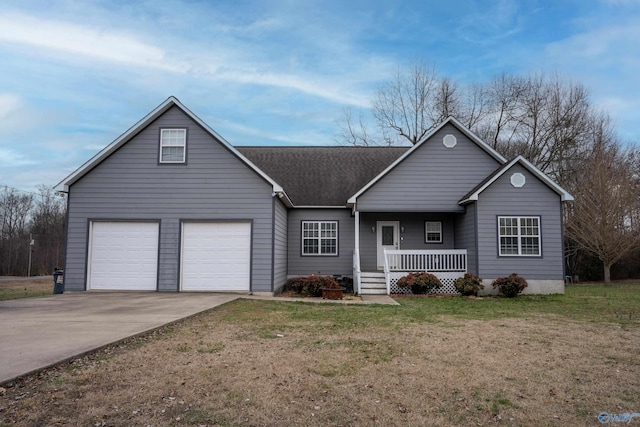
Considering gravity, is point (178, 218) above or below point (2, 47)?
below

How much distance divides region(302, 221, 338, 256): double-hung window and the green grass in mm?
4839

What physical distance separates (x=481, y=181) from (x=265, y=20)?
9874 millimetres

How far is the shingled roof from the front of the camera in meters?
18.8

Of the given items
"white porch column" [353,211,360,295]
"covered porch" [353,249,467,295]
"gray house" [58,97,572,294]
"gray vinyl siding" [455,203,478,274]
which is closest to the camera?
"gray house" [58,97,572,294]

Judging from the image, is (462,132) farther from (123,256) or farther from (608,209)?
(123,256)

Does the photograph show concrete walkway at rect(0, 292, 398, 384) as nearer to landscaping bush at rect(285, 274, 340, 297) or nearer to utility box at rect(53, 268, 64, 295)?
utility box at rect(53, 268, 64, 295)

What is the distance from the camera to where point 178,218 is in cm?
1498

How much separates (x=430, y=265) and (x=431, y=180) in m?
3.25

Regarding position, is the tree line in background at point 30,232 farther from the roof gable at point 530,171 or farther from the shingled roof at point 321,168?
the roof gable at point 530,171

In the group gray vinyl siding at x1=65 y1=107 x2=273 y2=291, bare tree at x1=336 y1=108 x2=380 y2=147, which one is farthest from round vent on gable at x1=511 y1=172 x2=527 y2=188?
bare tree at x1=336 y1=108 x2=380 y2=147

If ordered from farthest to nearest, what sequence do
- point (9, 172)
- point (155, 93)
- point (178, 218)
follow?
point (9, 172) < point (155, 93) < point (178, 218)

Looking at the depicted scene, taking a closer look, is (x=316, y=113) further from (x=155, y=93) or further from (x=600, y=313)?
(x=600, y=313)

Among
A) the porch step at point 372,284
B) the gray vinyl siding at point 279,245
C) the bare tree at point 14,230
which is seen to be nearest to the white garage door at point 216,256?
the gray vinyl siding at point 279,245

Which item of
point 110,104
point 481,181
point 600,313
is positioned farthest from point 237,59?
point 600,313
